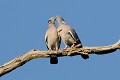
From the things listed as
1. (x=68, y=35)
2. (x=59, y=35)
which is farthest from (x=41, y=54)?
(x=59, y=35)

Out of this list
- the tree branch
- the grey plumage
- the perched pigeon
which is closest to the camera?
the tree branch

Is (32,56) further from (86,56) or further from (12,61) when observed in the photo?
(86,56)

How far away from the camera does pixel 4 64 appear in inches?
517

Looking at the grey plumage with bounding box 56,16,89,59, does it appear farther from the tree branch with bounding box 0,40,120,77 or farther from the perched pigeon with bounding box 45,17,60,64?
the tree branch with bounding box 0,40,120,77

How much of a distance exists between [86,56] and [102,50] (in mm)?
1416

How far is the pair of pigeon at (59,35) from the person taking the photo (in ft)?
48.4

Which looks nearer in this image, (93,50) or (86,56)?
(93,50)

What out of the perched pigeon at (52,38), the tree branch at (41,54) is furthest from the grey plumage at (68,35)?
the tree branch at (41,54)

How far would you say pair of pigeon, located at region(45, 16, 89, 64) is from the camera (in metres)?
14.8

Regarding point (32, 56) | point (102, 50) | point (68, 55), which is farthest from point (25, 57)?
point (102, 50)

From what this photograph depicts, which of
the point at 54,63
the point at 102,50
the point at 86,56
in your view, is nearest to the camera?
the point at 102,50

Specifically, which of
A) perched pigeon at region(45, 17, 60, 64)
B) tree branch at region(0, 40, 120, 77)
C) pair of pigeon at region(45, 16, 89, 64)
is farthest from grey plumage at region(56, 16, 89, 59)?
tree branch at region(0, 40, 120, 77)

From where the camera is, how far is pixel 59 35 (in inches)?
595

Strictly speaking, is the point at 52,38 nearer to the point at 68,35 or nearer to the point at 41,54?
the point at 68,35
